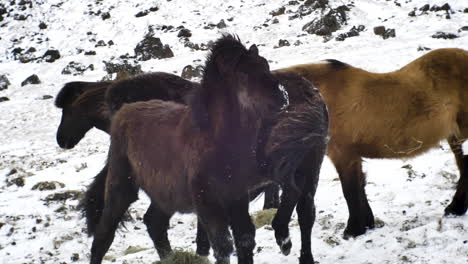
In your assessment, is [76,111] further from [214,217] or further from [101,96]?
[214,217]

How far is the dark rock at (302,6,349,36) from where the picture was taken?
20.4 m

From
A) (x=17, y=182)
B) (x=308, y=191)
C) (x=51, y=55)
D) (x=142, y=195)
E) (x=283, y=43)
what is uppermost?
(x=308, y=191)

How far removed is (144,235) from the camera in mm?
Result: 5297

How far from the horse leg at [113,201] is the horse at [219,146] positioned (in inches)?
13.1

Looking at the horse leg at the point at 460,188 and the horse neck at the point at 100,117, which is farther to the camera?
the horse neck at the point at 100,117

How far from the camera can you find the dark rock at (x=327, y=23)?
20.4 m

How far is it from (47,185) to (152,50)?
15.2m

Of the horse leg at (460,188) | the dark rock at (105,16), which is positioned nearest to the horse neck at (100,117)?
the horse leg at (460,188)

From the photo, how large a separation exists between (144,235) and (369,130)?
9.57 ft

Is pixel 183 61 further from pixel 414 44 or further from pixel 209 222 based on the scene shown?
pixel 209 222

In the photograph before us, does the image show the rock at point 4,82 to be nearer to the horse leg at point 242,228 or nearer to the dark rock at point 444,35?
the dark rock at point 444,35

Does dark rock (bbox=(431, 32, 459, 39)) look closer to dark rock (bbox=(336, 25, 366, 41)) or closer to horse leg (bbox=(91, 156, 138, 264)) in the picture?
dark rock (bbox=(336, 25, 366, 41))

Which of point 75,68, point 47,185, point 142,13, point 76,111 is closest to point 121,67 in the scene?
point 75,68

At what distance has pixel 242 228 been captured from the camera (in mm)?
3008
